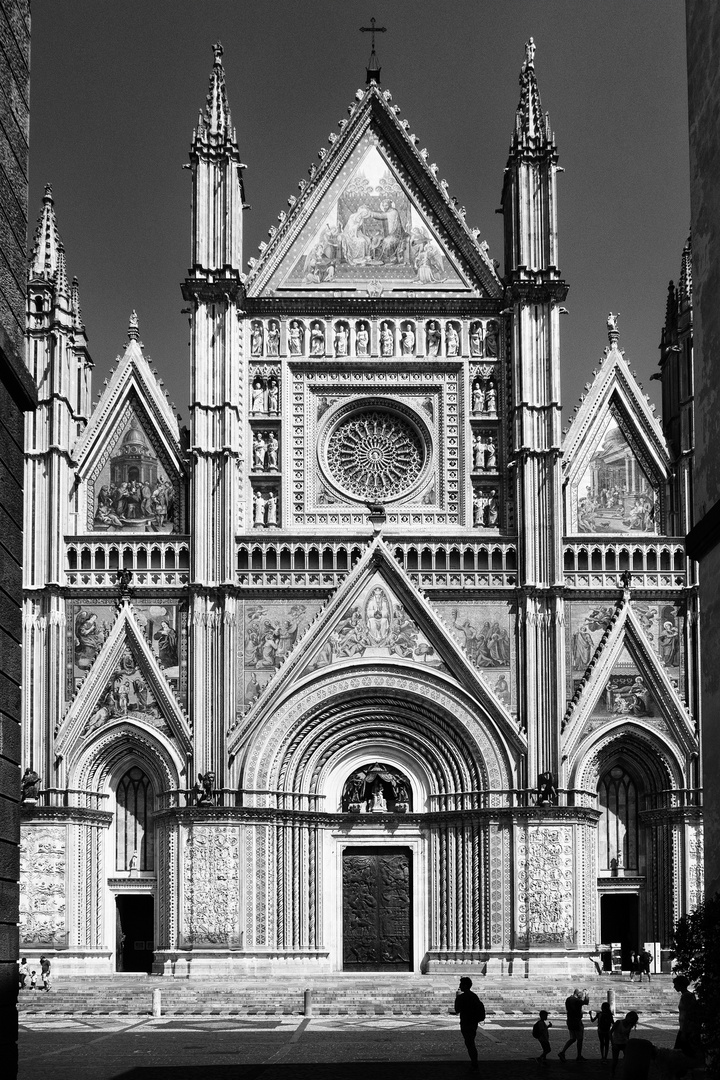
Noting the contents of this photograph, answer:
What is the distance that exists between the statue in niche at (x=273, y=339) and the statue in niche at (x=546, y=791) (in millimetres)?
12803

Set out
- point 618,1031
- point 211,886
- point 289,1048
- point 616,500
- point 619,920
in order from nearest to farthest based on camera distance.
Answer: point 618,1031 < point 289,1048 < point 211,886 < point 619,920 < point 616,500

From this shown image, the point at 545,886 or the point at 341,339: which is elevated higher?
the point at 341,339

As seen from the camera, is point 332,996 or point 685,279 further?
point 685,279

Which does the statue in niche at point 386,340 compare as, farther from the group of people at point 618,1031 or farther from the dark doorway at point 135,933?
the group of people at point 618,1031

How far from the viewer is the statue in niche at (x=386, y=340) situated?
4172 centimetres

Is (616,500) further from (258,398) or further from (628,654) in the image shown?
(258,398)

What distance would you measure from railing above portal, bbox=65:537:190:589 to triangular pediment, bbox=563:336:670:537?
9.82 meters

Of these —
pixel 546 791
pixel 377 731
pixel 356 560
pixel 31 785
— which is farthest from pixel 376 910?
pixel 31 785

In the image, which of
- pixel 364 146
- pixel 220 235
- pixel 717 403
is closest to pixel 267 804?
pixel 220 235

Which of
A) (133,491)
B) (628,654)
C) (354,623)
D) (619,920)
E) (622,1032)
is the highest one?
(133,491)

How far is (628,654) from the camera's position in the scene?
39594 mm

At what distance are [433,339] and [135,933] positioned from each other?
16857 millimetres

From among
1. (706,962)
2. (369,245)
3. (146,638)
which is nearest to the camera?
(706,962)

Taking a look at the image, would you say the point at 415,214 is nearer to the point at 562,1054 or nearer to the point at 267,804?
the point at 267,804
